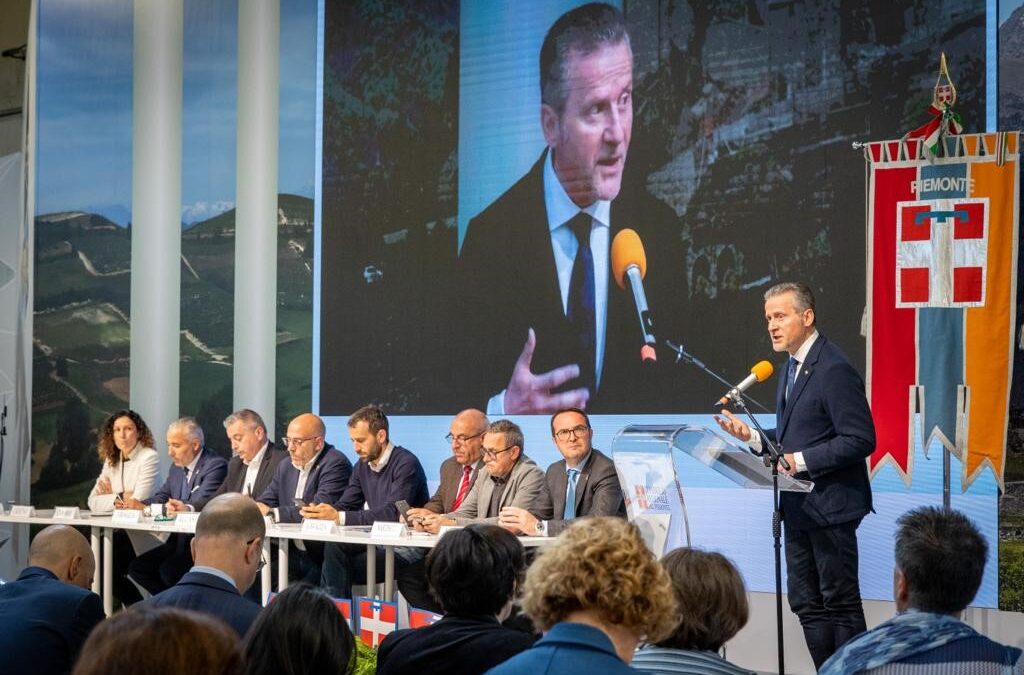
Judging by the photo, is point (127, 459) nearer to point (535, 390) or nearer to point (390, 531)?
point (535, 390)

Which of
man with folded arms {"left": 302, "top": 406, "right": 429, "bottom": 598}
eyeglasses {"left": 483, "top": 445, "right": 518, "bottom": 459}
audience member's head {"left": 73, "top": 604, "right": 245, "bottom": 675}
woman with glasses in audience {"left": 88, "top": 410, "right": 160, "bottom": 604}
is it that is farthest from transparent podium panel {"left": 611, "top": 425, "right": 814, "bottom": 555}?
woman with glasses in audience {"left": 88, "top": 410, "right": 160, "bottom": 604}

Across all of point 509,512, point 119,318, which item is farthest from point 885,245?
point 119,318

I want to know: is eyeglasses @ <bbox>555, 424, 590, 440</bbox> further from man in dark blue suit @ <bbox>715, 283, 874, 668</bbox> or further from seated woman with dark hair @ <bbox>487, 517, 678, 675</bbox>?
seated woman with dark hair @ <bbox>487, 517, 678, 675</bbox>

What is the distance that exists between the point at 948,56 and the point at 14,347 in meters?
6.87

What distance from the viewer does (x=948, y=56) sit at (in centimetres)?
546

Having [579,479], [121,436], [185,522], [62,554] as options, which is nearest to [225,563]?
[62,554]

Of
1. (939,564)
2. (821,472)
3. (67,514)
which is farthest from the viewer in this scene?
(67,514)

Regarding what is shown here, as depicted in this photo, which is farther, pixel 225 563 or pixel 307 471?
pixel 307 471

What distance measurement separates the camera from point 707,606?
2.28 metres

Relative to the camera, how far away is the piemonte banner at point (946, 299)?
5.06m

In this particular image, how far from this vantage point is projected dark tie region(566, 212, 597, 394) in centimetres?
645

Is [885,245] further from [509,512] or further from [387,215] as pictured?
[387,215]

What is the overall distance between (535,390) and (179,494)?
7.13 ft

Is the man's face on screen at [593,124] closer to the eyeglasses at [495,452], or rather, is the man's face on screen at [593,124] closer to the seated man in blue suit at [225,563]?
the eyeglasses at [495,452]
